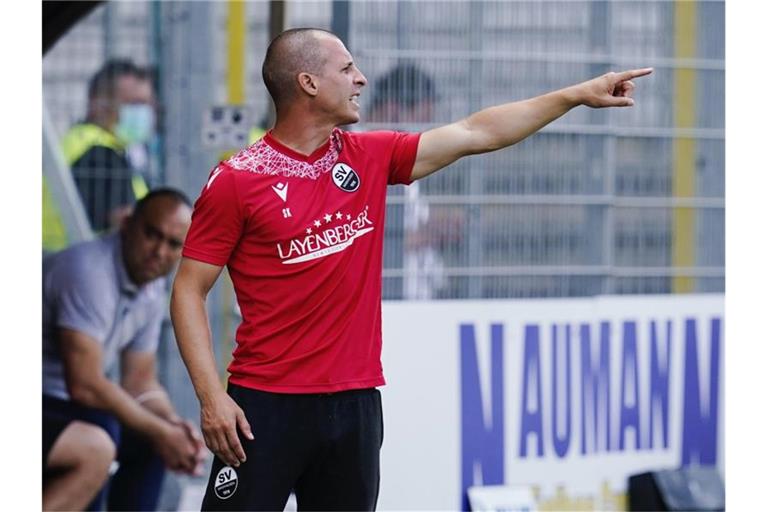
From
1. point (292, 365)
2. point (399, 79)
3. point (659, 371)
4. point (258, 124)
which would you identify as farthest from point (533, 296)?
point (292, 365)

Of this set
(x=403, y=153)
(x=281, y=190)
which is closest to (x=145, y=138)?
(x=403, y=153)

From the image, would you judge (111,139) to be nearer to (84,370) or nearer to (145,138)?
(145,138)

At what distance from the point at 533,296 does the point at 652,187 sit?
2.72ft

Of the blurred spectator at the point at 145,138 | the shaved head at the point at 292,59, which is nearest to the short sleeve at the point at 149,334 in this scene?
the blurred spectator at the point at 145,138

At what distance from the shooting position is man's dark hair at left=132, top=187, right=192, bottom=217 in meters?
7.25

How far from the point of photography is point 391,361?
6.82 meters

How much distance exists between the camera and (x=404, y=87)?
23.7ft

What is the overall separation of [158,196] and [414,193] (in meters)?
1.20

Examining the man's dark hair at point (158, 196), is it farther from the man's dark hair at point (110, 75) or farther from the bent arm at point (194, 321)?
the bent arm at point (194, 321)

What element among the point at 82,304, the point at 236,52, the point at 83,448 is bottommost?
the point at 83,448

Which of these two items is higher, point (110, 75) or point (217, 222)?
point (110, 75)

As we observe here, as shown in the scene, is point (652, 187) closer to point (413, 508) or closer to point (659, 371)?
point (659, 371)

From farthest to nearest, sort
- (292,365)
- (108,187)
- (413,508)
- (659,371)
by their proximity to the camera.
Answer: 1. (108,187)
2. (659,371)
3. (413,508)
4. (292,365)

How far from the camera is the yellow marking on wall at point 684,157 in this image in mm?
7680
